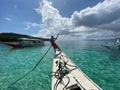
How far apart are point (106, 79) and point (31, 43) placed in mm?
35244

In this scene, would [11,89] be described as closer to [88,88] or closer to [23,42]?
[88,88]

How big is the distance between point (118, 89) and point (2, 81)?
9277 mm

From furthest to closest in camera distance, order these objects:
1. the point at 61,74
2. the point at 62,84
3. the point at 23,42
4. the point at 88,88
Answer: the point at 23,42, the point at 61,74, the point at 62,84, the point at 88,88

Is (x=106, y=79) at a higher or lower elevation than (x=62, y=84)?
lower

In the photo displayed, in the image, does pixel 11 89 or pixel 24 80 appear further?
pixel 24 80

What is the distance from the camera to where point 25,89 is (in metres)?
7.63

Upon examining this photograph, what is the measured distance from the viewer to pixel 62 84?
18.7ft

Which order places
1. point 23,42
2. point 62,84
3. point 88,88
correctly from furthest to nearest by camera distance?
1. point 23,42
2. point 62,84
3. point 88,88

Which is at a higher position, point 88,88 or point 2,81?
point 88,88

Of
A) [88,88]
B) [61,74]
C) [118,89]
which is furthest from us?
[118,89]

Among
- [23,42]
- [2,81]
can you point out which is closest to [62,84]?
[2,81]

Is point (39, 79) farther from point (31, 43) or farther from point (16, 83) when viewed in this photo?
point (31, 43)

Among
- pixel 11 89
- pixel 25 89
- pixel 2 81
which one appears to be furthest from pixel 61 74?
pixel 2 81

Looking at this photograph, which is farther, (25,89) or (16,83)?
(16,83)
